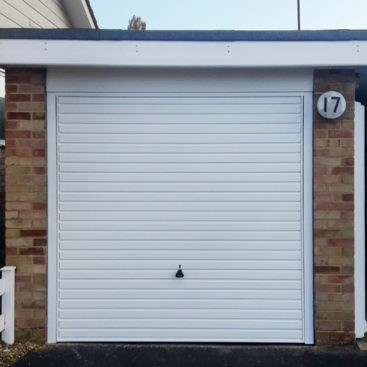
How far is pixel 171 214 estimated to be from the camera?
448 cm

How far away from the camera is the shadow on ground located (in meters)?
3.97

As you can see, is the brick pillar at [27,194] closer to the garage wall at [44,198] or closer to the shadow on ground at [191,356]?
the garage wall at [44,198]

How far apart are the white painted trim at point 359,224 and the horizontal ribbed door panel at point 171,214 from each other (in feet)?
2.14

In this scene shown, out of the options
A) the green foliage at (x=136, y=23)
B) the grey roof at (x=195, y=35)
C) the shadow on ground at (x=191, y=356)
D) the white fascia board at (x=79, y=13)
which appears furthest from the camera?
the green foliage at (x=136, y=23)

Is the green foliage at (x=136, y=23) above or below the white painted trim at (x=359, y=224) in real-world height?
above

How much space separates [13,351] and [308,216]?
315 cm

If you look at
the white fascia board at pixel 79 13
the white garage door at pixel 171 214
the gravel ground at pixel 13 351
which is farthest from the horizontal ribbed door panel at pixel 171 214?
the white fascia board at pixel 79 13

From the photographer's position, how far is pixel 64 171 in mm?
4473

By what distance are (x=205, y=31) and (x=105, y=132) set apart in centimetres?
139

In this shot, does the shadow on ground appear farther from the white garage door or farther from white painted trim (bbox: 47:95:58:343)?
white painted trim (bbox: 47:95:58:343)

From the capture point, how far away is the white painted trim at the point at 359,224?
14.6 feet

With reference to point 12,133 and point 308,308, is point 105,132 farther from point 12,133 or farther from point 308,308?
point 308,308

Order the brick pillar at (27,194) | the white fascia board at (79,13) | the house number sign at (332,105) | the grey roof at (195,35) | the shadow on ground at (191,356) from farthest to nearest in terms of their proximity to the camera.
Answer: the white fascia board at (79,13) < the brick pillar at (27,194) < the house number sign at (332,105) < the grey roof at (195,35) < the shadow on ground at (191,356)

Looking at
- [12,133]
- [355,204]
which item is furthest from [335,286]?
[12,133]
